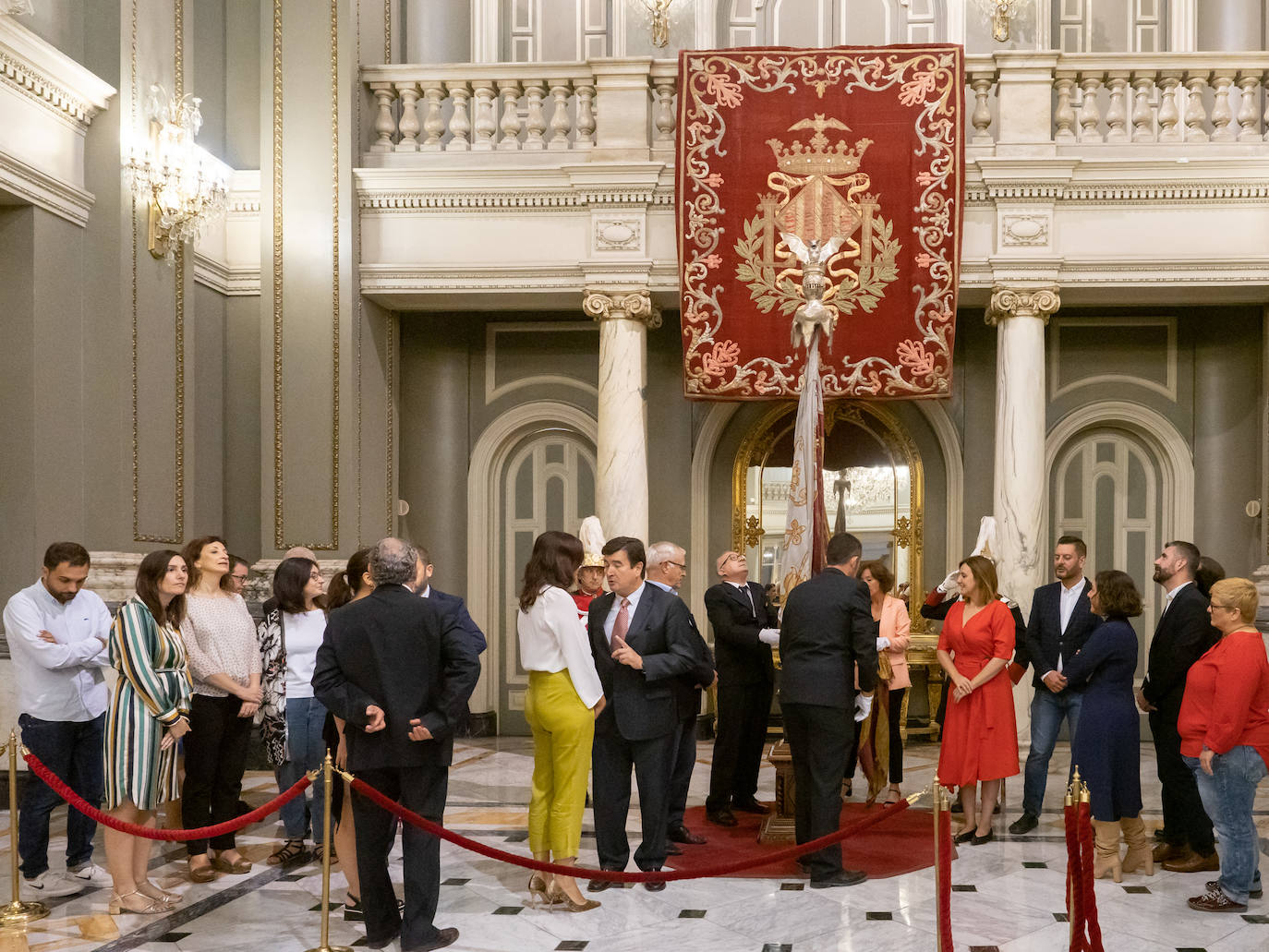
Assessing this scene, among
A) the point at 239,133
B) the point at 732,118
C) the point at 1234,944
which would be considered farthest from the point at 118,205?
the point at 1234,944

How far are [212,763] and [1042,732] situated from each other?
405 centimetres

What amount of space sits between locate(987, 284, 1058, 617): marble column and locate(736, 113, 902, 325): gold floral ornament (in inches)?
37.1

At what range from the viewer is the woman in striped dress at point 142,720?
5180 millimetres

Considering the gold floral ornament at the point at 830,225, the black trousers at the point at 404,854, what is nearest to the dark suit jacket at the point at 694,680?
the black trousers at the point at 404,854

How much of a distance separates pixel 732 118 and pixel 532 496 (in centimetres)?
363

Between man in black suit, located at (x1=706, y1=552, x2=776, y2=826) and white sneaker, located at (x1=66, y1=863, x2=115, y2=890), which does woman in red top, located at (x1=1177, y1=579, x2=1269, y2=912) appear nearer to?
man in black suit, located at (x1=706, y1=552, x2=776, y2=826)

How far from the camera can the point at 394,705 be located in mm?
4695

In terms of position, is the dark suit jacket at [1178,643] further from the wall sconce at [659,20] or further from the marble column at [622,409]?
the wall sconce at [659,20]

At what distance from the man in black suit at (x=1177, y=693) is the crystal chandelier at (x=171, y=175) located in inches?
241

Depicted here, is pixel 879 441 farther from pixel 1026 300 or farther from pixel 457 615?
pixel 457 615

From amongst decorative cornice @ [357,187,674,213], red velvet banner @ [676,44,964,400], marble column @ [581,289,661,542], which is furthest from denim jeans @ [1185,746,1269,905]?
decorative cornice @ [357,187,674,213]

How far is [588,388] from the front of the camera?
11.1m

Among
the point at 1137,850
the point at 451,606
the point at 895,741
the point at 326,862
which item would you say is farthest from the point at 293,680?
the point at 1137,850

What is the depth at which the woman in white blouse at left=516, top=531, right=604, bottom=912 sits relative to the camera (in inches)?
206
